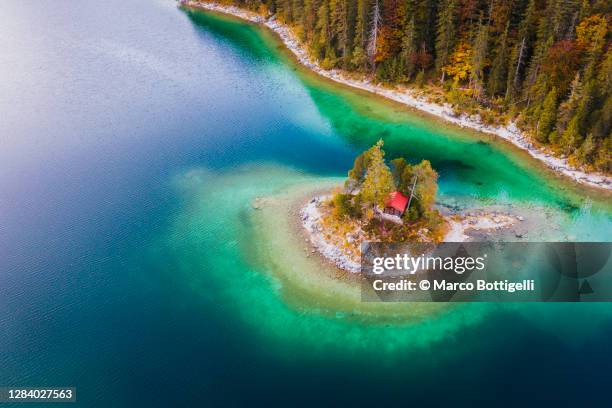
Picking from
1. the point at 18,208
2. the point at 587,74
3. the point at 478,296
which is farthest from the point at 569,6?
the point at 18,208

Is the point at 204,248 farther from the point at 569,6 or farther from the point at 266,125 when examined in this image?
the point at 569,6

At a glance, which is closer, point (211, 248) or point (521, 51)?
point (211, 248)

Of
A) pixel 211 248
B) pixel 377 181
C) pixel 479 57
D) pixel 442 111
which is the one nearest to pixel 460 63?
pixel 479 57

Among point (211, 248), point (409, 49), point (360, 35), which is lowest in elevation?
point (211, 248)

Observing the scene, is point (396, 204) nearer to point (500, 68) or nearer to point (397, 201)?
point (397, 201)

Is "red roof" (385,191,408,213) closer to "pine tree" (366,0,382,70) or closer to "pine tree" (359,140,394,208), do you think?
"pine tree" (359,140,394,208)

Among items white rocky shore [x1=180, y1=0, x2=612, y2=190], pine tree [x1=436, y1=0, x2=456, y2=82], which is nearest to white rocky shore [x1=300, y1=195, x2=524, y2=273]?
white rocky shore [x1=180, y1=0, x2=612, y2=190]
